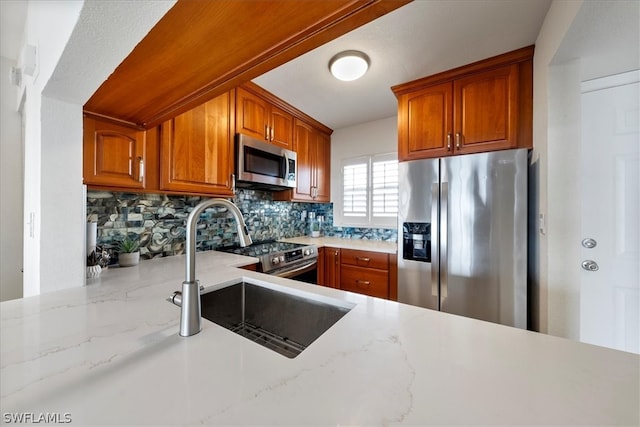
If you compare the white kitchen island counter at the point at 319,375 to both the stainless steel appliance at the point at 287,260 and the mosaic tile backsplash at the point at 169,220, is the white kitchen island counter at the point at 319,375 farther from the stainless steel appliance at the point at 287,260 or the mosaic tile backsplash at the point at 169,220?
the stainless steel appliance at the point at 287,260

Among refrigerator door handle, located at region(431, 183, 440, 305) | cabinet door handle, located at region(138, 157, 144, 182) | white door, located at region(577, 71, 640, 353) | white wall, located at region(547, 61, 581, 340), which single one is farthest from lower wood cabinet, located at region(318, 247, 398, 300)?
cabinet door handle, located at region(138, 157, 144, 182)

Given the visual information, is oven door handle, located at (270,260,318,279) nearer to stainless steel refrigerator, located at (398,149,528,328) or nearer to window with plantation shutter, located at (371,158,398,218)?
stainless steel refrigerator, located at (398,149,528,328)

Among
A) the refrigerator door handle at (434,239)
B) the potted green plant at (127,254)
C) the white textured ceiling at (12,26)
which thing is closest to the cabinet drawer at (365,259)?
the refrigerator door handle at (434,239)

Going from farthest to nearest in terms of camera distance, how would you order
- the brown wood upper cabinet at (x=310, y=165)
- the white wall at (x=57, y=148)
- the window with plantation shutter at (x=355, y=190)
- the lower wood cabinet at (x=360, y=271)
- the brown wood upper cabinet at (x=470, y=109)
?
1. the window with plantation shutter at (x=355, y=190)
2. the brown wood upper cabinet at (x=310, y=165)
3. the lower wood cabinet at (x=360, y=271)
4. the brown wood upper cabinet at (x=470, y=109)
5. the white wall at (x=57, y=148)

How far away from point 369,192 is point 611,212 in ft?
6.46

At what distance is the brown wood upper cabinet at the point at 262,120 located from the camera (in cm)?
200

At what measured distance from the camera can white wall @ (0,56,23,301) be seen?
5.48 ft

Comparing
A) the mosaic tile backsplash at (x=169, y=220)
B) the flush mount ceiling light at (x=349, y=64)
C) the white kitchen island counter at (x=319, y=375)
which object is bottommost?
the white kitchen island counter at (x=319, y=375)

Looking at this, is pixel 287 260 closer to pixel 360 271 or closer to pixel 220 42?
pixel 360 271

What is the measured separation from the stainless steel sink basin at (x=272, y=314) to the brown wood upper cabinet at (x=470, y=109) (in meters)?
1.62

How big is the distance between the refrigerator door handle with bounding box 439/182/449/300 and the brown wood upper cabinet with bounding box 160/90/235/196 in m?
1.68

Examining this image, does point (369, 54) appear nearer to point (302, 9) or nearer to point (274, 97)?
point (274, 97)

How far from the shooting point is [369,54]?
1.66 metres

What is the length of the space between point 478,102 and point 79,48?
2.23 meters
